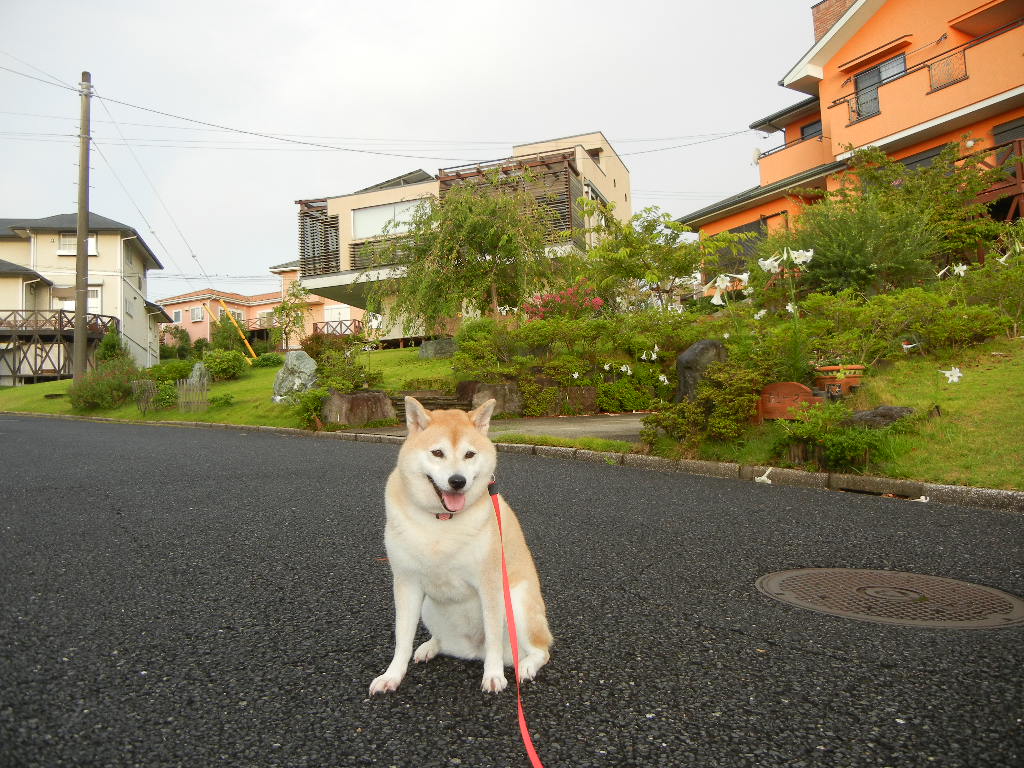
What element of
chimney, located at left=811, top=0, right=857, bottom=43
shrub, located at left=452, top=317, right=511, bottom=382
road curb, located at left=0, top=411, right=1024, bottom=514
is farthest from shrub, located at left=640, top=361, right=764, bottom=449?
chimney, located at left=811, top=0, right=857, bottom=43

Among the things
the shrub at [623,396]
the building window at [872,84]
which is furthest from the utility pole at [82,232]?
the building window at [872,84]

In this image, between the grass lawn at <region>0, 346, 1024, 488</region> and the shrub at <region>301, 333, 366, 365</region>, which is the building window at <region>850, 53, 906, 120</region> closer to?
the grass lawn at <region>0, 346, 1024, 488</region>

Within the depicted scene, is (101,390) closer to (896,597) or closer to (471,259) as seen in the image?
(471,259)

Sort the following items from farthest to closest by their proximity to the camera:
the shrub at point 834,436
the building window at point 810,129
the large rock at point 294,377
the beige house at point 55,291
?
the beige house at point 55,291 → the building window at point 810,129 → the large rock at point 294,377 → the shrub at point 834,436

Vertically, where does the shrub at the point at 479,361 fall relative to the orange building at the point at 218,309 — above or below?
below

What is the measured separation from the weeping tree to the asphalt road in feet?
48.8

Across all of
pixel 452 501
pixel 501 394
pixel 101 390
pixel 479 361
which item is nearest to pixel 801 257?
pixel 452 501

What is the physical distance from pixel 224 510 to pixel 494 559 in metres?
4.56

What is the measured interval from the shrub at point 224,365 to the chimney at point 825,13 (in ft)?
88.2

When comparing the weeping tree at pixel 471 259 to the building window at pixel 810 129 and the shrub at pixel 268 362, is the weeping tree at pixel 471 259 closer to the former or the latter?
the shrub at pixel 268 362

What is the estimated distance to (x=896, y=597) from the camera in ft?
11.6

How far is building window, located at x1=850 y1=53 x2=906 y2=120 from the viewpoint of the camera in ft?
66.5

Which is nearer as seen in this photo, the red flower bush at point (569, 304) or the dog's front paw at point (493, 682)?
the dog's front paw at point (493, 682)

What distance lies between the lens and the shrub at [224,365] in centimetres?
2378
